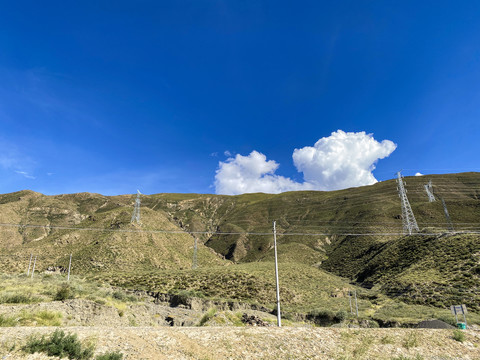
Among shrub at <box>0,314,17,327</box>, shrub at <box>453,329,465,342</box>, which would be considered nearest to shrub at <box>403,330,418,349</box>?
shrub at <box>453,329,465,342</box>

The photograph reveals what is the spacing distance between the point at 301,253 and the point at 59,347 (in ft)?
290

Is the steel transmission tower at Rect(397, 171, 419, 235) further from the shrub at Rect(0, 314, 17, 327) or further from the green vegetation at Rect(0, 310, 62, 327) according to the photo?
the shrub at Rect(0, 314, 17, 327)

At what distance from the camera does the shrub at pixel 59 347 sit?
293 inches

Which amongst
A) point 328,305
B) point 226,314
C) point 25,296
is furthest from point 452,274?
point 25,296

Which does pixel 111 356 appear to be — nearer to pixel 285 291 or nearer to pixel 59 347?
pixel 59 347

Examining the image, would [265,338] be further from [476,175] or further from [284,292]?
[476,175]

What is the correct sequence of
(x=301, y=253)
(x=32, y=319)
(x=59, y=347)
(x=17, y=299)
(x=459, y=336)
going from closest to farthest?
(x=59, y=347) → (x=32, y=319) → (x=459, y=336) → (x=17, y=299) → (x=301, y=253)

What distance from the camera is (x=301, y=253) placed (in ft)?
294

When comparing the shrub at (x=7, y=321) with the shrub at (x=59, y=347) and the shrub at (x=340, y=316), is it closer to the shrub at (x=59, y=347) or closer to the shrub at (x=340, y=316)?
the shrub at (x=59, y=347)

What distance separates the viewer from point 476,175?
14588 centimetres

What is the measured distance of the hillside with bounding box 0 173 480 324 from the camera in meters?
42.3

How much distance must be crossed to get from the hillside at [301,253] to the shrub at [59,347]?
24.2 metres

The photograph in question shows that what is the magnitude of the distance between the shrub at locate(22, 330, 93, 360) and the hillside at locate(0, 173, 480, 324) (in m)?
24.2

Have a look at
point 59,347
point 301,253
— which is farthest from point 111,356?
point 301,253
